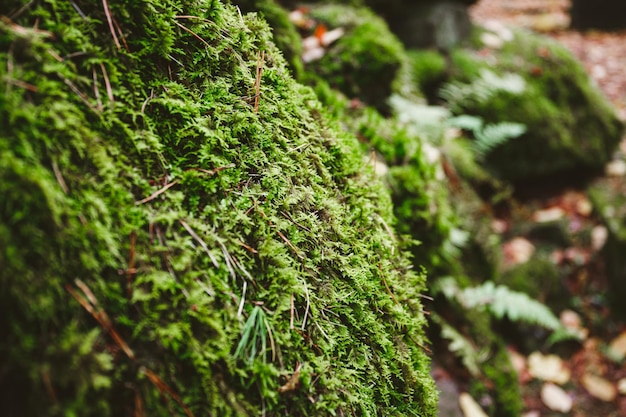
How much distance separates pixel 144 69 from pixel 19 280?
0.78m

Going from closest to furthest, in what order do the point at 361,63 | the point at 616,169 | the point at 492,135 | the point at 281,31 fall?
the point at 281,31 → the point at 361,63 → the point at 492,135 → the point at 616,169

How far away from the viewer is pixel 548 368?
3766mm

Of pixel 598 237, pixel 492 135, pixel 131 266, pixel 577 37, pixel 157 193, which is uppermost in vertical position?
pixel 577 37

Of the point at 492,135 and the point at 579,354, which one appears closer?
the point at 579,354

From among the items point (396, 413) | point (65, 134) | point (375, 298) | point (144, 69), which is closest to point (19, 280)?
point (65, 134)

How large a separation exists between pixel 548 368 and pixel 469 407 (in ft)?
5.42

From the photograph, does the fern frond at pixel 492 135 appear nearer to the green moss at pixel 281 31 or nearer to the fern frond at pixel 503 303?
the fern frond at pixel 503 303

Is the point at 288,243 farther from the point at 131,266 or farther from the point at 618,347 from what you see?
the point at 618,347

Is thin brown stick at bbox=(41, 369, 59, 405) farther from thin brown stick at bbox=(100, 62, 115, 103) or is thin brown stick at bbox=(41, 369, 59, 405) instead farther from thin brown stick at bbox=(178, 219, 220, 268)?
thin brown stick at bbox=(100, 62, 115, 103)

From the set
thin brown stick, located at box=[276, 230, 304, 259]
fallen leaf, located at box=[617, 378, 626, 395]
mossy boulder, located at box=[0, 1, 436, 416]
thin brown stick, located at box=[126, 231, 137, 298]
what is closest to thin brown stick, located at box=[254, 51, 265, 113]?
mossy boulder, located at box=[0, 1, 436, 416]

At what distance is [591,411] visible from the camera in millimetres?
3549

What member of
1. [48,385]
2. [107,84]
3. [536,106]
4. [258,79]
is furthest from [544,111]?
[48,385]

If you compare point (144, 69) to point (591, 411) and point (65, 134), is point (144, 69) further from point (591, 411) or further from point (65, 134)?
point (591, 411)

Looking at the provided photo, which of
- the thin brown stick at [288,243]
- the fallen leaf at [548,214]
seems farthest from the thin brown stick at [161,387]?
the fallen leaf at [548,214]
